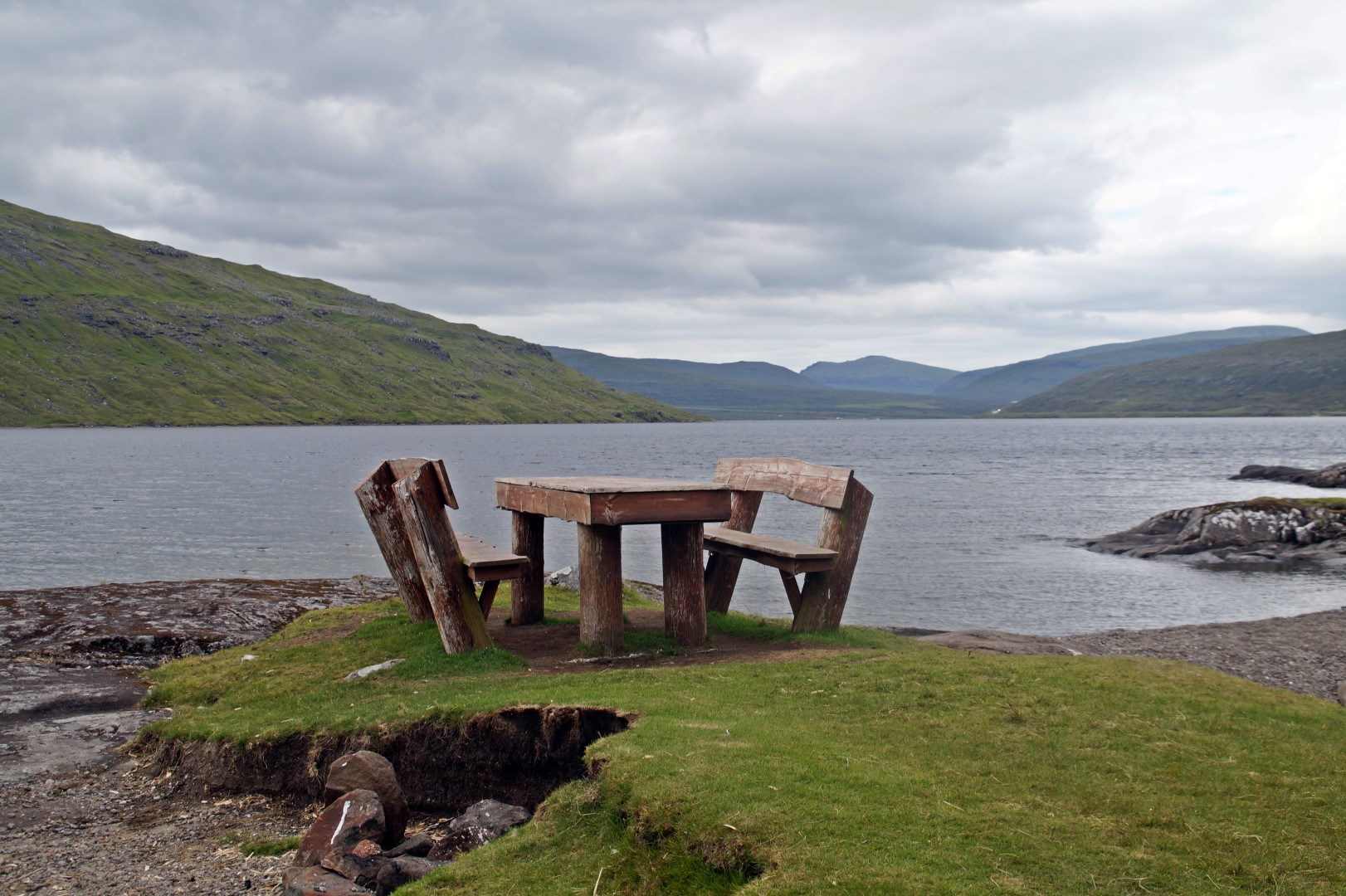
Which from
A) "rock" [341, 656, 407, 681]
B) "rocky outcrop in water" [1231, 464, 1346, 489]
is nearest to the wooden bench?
"rock" [341, 656, 407, 681]

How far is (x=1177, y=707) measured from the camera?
898 centimetres

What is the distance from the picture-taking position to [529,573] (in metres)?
14.3

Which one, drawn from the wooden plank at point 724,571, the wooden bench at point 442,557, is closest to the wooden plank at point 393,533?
the wooden bench at point 442,557

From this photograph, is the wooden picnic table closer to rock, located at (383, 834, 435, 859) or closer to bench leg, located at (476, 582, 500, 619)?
bench leg, located at (476, 582, 500, 619)

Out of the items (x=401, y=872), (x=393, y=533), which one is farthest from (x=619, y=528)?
(x=401, y=872)

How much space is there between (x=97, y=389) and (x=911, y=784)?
672 ft

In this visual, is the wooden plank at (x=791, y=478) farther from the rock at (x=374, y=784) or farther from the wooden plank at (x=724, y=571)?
the rock at (x=374, y=784)

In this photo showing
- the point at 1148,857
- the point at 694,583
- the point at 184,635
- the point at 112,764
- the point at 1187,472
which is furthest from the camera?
the point at 1187,472

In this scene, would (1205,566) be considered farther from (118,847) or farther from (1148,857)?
(118,847)

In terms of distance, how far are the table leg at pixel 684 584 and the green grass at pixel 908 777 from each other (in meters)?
1.38

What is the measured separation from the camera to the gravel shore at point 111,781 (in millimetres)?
7871

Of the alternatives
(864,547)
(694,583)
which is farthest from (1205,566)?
(694,583)

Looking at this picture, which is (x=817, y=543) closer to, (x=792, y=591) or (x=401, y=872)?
(x=792, y=591)

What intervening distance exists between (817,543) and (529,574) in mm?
4517
